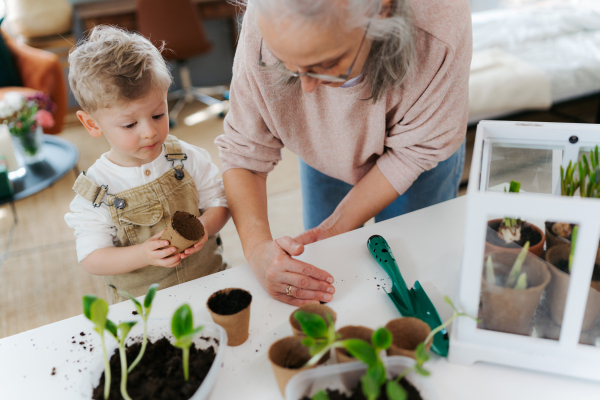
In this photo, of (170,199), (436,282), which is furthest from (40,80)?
(436,282)

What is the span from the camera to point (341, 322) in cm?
75

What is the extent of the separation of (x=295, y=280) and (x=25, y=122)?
2176mm

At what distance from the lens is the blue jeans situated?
1.25m

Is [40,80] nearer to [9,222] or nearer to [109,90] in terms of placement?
[9,222]

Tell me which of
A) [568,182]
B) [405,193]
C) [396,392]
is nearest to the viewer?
[396,392]

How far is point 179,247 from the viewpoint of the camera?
2.73 feet

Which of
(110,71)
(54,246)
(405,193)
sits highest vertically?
(110,71)

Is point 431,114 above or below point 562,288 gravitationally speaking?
above

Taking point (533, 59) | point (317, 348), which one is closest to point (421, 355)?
point (317, 348)

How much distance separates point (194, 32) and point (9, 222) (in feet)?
6.36

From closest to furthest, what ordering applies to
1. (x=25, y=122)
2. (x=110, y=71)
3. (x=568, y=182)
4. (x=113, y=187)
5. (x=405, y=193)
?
1. (x=568, y=182)
2. (x=110, y=71)
3. (x=113, y=187)
4. (x=405, y=193)
5. (x=25, y=122)

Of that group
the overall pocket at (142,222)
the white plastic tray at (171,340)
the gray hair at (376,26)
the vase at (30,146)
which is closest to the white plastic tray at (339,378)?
the white plastic tray at (171,340)

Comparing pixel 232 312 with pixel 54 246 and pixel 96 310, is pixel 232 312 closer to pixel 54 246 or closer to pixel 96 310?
pixel 96 310

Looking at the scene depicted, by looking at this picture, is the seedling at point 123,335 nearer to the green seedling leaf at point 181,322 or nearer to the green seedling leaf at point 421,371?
the green seedling leaf at point 181,322
